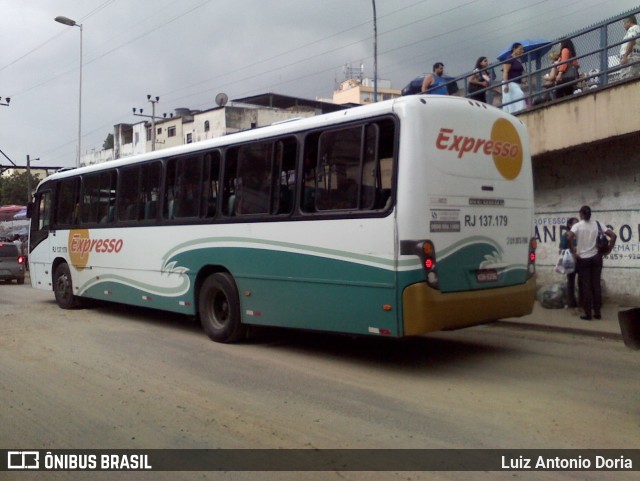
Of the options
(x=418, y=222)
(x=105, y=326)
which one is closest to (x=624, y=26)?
(x=418, y=222)

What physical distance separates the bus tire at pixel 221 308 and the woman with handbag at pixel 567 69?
294 inches

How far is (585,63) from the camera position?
38.3ft

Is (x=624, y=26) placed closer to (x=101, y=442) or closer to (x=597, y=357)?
(x=597, y=357)

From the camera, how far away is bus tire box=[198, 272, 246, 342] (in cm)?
866

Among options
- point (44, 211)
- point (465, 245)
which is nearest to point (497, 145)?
point (465, 245)

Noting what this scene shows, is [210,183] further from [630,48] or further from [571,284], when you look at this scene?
[630,48]

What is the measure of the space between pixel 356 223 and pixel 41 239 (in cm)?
1009

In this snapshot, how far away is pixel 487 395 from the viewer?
6.10 metres

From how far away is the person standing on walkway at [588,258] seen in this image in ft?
32.8

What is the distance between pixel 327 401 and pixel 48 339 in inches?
225

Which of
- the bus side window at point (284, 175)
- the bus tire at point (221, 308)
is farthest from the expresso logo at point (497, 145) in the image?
the bus tire at point (221, 308)

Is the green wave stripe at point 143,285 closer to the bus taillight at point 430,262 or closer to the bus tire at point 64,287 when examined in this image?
the bus tire at point 64,287

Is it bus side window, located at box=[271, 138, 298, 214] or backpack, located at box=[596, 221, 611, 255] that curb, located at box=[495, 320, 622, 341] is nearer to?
backpack, located at box=[596, 221, 611, 255]

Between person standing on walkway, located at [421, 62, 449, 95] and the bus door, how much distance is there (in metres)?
8.81
